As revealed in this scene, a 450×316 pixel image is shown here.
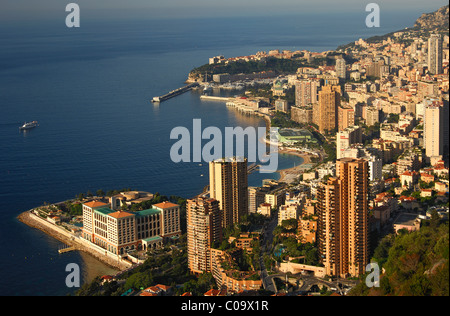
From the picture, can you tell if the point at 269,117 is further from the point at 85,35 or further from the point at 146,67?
the point at 85,35

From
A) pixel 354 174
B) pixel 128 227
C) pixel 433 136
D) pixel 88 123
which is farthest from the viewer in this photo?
pixel 88 123

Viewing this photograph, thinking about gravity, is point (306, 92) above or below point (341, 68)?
below

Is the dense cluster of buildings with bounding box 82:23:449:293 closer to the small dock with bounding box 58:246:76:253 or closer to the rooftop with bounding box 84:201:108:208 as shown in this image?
the rooftop with bounding box 84:201:108:208

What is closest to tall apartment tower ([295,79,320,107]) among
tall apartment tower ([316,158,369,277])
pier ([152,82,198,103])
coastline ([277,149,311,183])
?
pier ([152,82,198,103])

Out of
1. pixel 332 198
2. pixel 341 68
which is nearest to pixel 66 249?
pixel 332 198

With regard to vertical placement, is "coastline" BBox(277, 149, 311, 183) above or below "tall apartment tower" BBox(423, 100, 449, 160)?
below

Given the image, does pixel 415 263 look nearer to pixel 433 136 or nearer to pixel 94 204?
pixel 94 204

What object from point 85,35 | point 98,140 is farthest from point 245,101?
point 85,35
